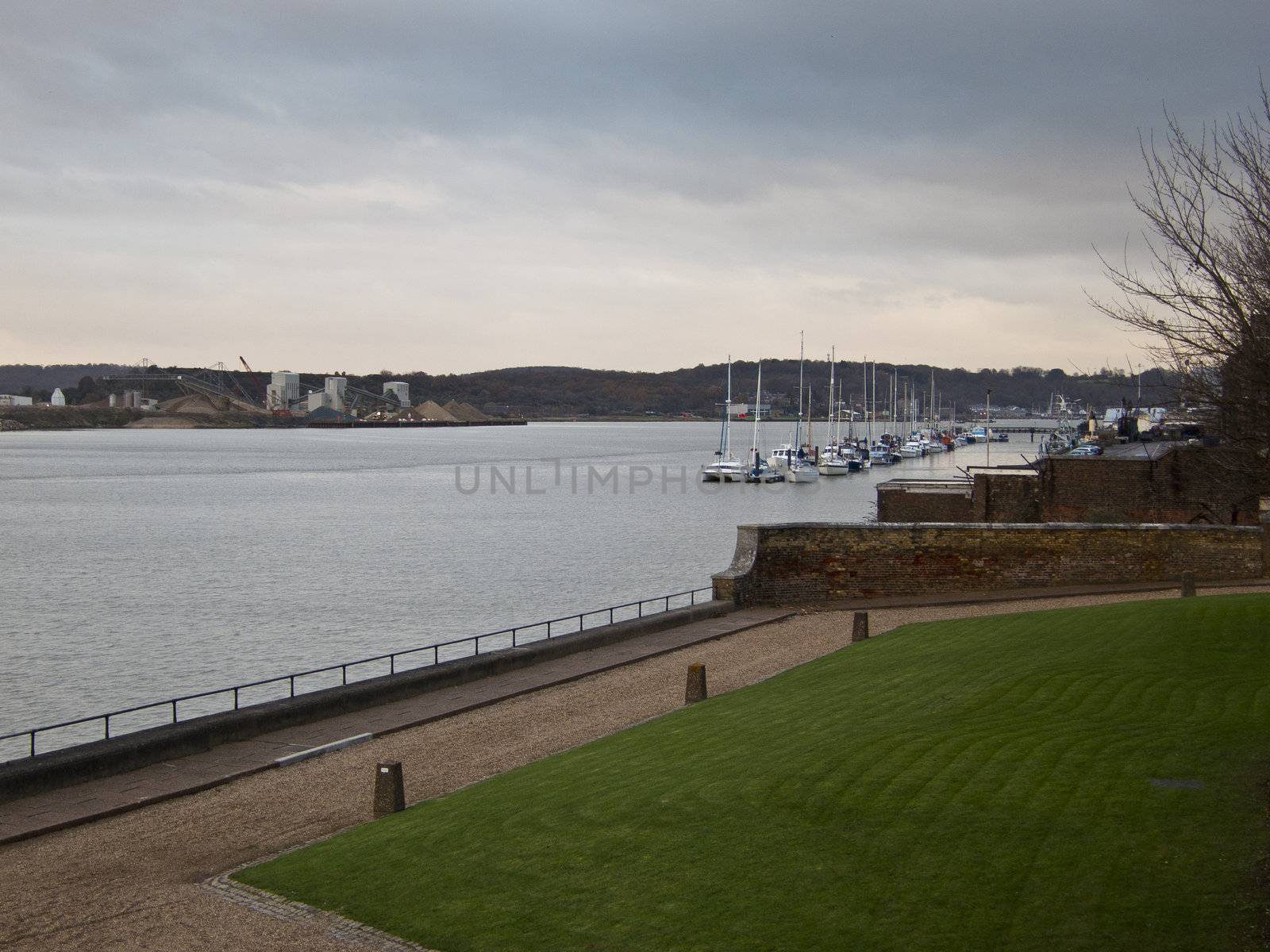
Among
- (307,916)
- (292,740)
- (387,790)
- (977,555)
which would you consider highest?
(977,555)

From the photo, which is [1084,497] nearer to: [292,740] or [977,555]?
[977,555]

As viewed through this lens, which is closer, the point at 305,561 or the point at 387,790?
the point at 387,790

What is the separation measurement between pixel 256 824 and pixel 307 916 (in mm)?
3480

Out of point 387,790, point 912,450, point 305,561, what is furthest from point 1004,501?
point 912,450

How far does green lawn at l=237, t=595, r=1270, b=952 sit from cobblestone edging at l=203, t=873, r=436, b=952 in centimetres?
12

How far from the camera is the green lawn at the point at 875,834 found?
8289mm

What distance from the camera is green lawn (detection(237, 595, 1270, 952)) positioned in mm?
8289

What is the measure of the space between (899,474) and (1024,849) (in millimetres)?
109360

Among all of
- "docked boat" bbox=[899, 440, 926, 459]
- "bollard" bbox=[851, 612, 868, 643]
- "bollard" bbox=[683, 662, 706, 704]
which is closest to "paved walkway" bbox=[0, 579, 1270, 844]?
"bollard" bbox=[851, 612, 868, 643]

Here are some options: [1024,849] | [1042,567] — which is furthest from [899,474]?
[1024,849]

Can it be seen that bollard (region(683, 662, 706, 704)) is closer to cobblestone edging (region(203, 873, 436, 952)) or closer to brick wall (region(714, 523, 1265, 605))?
cobblestone edging (region(203, 873, 436, 952))

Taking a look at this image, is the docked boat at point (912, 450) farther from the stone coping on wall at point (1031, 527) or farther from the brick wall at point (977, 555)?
the brick wall at point (977, 555)

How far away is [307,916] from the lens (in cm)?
1003

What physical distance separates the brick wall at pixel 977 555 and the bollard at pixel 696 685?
9105 mm
